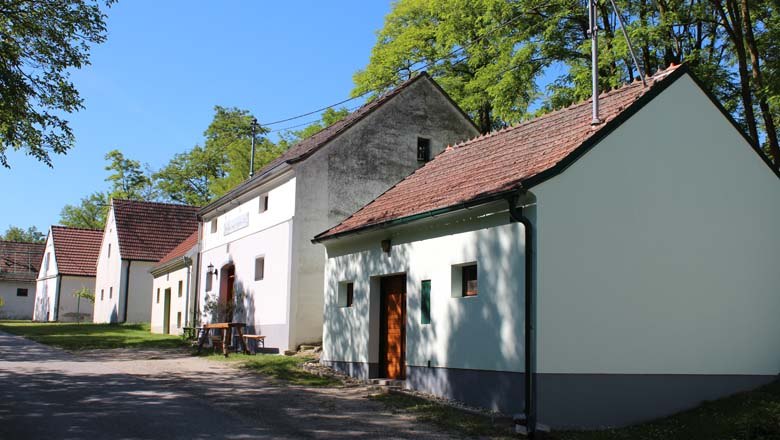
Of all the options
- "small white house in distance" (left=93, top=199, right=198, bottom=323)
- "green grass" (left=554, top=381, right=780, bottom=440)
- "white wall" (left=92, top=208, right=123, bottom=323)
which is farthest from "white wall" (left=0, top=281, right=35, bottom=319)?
"green grass" (left=554, top=381, right=780, bottom=440)

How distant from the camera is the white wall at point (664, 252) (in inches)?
467

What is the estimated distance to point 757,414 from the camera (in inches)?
465

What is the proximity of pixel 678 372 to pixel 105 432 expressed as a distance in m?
9.02

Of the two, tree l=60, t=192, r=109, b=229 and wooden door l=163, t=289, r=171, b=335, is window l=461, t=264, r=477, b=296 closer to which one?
wooden door l=163, t=289, r=171, b=335

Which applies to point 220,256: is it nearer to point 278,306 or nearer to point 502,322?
point 278,306

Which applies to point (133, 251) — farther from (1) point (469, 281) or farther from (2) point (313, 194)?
(1) point (469, 281)

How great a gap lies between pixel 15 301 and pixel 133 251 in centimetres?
2784

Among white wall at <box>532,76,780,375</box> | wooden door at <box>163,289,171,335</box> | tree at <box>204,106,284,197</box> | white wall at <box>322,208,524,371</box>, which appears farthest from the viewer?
tree at <box>204,106,284,197</box>

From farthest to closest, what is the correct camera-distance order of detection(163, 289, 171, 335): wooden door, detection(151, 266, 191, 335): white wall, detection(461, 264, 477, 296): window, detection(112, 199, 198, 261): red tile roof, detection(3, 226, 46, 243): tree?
1. detection(3, 226, 46, 243): tree
2. detection(112, 199, 198, 261): red tile roof
3. detection(163, 289, 171, 335): wooden door
4. detection(151, 266, 191, 335): white wall
5. detection(461, 264, 477, 296): window

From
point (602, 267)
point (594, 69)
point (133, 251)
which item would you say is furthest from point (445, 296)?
point (133, 251)

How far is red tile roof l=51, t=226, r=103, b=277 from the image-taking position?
49.8 metres

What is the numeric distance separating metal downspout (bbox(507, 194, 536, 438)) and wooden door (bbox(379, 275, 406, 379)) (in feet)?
14.2

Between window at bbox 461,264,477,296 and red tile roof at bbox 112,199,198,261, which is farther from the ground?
red tile roof at bbox 112,199,198,261

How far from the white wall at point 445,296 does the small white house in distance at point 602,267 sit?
0.12 ft
